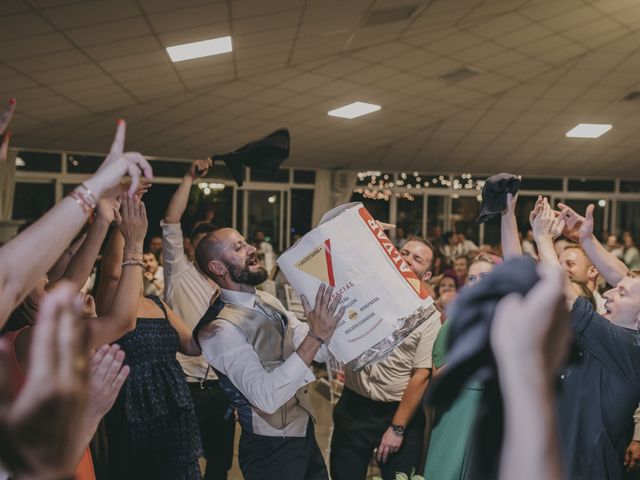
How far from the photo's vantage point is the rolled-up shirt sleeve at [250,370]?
1.75 meters

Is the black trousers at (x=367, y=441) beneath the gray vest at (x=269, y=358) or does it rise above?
beneath

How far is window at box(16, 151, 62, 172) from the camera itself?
30.0 ft

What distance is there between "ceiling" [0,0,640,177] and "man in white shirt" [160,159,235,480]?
180 centimetres

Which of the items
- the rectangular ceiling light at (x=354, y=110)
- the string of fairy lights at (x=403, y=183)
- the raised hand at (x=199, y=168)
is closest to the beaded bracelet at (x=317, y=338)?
the raised hand at (x=199, y=168)

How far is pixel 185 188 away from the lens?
2.66 meters

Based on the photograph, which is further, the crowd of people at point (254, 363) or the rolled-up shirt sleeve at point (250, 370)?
the rolled-up shirt sleeve at point (250, 370)

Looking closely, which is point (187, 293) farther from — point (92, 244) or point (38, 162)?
point (38, 162)

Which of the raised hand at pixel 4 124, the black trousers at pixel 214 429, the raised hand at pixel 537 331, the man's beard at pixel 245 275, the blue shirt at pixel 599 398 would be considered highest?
the raised hand at pixel 4 124

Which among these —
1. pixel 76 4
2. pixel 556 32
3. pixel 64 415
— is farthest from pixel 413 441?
pixel 556 32

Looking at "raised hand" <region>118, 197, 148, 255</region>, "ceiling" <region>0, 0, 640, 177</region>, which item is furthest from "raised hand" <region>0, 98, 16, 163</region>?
"ceiling" <region>0, 0, 640, 177</region>

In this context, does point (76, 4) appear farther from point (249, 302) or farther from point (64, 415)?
point (64, 415)

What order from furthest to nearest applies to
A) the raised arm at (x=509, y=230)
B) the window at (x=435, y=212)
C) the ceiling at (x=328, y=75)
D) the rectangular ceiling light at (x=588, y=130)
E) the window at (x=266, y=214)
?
1. the window at (x=435, y=212)
2. the window at (x=266, y=214)
3. the rectangular ceiling light at (x=588, y=130)
4. the ceiling at (x=328, y=75)
5. the raised arm at (x=509, y=230)

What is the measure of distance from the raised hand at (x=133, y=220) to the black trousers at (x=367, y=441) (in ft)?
4.70

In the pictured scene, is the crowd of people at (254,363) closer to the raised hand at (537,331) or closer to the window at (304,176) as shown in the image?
the raised hand at (537,331)
